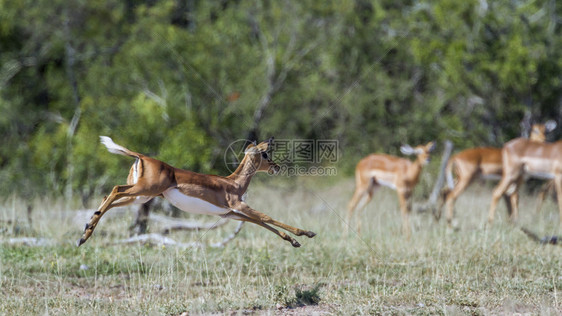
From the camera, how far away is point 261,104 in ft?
44.6

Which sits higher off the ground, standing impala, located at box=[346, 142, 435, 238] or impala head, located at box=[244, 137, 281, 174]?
standing impala, located at box=[346, 142, 435, 238]

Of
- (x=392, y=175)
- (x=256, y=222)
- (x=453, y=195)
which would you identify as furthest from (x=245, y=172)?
(x=453, y=195)

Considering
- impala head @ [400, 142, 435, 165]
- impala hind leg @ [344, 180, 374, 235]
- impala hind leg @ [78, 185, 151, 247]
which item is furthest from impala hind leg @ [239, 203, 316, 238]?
impala hind leg @ [344, 180, 374, 235]

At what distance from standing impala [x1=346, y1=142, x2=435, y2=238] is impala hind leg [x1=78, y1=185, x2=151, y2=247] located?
18.2ft

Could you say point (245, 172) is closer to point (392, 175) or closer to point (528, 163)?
point (392, 175)

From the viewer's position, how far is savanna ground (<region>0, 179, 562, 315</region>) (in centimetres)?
522

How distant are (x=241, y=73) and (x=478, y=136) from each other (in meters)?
5.28

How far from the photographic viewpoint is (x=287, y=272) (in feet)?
21.5

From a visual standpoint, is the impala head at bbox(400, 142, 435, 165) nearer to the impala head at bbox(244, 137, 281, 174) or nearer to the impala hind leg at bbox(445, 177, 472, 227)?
the impala hind leg at bbox(445, 177, 472, 227)

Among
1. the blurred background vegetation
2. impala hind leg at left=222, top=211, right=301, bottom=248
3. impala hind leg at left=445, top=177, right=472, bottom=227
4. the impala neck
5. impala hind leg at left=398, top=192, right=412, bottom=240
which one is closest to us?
impala hind leg at left=222, top=211, right=301, bottom=248

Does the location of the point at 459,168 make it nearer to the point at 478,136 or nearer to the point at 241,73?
the point at 478,136

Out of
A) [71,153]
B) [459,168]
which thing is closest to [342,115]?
[459,168]

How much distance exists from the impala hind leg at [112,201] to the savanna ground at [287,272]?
31.7 inches

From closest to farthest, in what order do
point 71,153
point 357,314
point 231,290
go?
point 357,314
point 231,290
point 71,153
